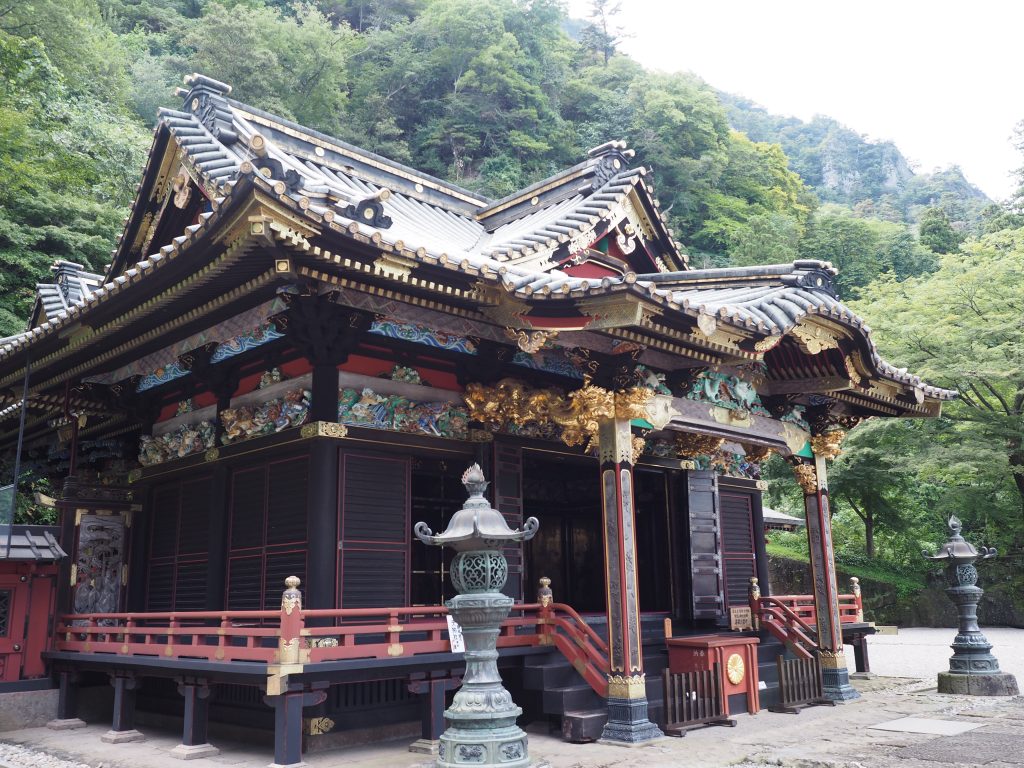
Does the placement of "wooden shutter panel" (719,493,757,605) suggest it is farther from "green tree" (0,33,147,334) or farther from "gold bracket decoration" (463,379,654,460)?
"green tree" (0,33,147,334)

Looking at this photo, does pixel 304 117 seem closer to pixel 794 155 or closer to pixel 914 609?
pixel 914 609

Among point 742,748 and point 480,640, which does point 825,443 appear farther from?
point 480,640

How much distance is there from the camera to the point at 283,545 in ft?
31.8

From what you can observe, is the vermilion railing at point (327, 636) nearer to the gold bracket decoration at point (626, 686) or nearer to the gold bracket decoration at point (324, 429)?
the gold bracket decoration at point (626, 686)

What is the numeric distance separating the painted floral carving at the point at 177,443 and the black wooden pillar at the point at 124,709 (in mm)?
2956

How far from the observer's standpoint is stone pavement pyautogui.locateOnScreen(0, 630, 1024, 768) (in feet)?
26.0

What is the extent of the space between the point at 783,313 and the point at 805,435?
11.5 feet

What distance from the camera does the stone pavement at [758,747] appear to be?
313 inches

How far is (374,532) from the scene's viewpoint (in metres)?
9.47

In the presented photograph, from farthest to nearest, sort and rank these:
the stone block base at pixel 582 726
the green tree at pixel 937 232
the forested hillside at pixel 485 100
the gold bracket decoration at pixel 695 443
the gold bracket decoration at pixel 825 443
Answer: the green tree at pixel 937 232, the forested hillside at pixel 485 100, the gold bracket decoration at pixel 825 443, the gold bracket decoration at pixel 695 443, the stone block base at pixel 582 726

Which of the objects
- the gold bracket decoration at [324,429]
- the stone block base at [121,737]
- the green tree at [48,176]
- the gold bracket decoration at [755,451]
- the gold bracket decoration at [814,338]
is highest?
the green tree at [48,176]

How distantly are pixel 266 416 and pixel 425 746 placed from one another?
13.8 feet

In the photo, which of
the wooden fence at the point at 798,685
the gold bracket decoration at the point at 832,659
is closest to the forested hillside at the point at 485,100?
the gold bracket decoration at the point at 832,659

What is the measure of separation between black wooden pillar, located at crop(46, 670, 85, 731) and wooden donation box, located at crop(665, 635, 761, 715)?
7875 mm
